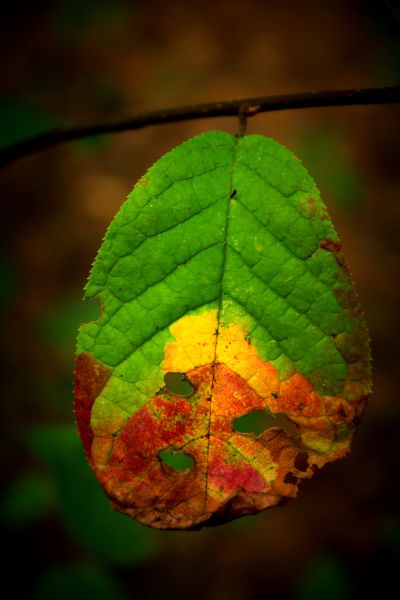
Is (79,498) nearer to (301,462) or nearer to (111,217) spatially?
(301,462)

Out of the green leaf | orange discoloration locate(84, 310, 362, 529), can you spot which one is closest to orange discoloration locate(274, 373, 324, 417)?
orange discoloration locate(84, 310, 362, 529)

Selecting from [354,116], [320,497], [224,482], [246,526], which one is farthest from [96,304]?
[354,116]

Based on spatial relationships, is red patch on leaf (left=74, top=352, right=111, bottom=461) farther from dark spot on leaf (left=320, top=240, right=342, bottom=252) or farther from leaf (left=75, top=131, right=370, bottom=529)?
dark spot on leaf (left=320, top=240, right=342, bottom=252)

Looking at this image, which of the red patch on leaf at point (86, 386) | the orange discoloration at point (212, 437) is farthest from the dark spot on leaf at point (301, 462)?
the red patch on leaf at point (86, 386)

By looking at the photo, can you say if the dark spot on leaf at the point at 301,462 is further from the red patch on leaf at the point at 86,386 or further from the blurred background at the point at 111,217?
the blurred background at the point at 111,217

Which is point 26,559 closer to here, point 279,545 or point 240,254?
point 279,545

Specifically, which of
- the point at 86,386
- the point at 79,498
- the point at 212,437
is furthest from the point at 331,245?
the point at 79,498
